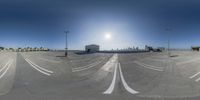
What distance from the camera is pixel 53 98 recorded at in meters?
7.48

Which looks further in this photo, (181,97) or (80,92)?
(80,92)

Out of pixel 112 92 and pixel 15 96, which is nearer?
pixel 15 96

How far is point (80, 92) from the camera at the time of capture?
8.52m

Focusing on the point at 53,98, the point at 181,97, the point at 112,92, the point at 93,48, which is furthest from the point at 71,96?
the point at 93,48

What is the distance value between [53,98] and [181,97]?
203 inches

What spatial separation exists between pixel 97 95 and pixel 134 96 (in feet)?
5.09

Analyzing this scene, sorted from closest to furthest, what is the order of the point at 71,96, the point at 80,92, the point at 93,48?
the point at 71,96 → the point at 80,92 → the point at 93,48

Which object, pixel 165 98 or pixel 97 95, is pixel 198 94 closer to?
pixel 165 98

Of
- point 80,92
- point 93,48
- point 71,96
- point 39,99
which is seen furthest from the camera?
point 93,48

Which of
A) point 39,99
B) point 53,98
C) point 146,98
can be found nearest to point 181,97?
point 146,98

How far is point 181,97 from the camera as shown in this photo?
25.2ft

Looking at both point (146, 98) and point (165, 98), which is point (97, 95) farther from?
point (165, 98)

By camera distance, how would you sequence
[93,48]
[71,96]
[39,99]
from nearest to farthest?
1. [39,99]
2. [71,96]
3. [93,48]

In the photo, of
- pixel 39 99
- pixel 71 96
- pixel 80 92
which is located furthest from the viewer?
pixel 80 92
